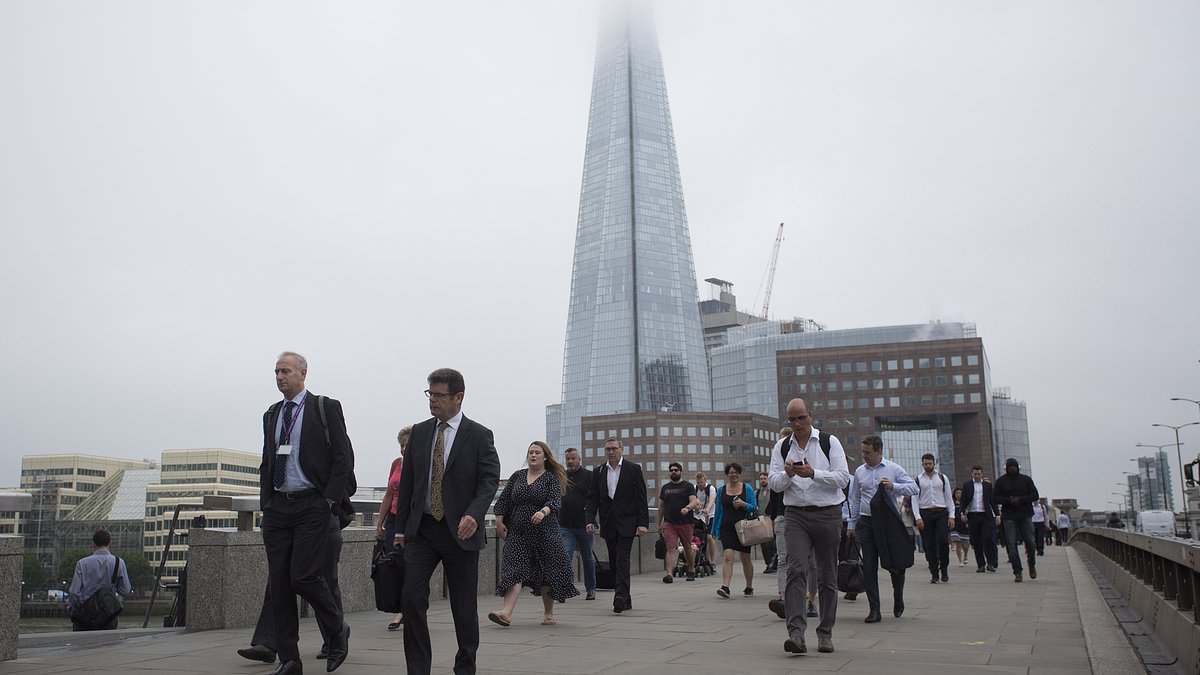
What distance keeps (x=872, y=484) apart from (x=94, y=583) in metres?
9.42

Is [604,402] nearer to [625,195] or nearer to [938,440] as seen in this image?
[625,195]

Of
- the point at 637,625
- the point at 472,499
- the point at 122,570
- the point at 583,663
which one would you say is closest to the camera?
the point at 472,499

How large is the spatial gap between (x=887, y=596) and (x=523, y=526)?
21.7 feet

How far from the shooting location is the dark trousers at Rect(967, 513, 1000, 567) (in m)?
21.3

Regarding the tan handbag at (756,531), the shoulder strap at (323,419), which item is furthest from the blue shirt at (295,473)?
the tan handbag at (756,531)

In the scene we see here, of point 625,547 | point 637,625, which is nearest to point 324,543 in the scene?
point 637,625

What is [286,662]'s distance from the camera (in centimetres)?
763

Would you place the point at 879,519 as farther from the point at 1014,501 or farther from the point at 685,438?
the point at 685,438

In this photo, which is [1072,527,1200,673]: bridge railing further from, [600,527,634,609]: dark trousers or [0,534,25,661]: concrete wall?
[0,534,25,661]: concrete wall

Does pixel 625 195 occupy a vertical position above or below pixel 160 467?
above

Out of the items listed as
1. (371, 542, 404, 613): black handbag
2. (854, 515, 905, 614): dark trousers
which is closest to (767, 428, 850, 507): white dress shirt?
(854, 515, 905, 614): dark trousers

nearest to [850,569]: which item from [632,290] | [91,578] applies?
[91,578]

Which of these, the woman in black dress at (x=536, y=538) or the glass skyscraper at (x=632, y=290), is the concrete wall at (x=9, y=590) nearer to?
the woman in black dress at (x=536, y=538)

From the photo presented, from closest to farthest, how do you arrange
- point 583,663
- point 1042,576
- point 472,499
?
point 472,499, point 583,663, point 1042,576
